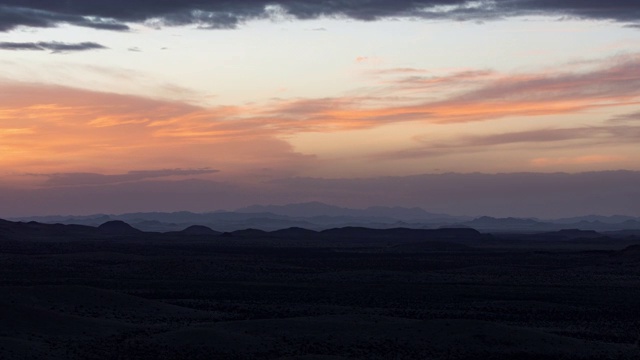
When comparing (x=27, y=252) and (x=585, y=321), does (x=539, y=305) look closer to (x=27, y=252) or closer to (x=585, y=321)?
(x=585, y=321)

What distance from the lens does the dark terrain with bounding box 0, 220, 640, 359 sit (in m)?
36.1

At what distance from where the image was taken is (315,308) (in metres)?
49.7

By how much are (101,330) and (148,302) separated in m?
8.76

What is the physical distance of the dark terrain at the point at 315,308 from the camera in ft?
119

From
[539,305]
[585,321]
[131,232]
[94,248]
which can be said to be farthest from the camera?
[131,232]

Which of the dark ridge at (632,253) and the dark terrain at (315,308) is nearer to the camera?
the dark terrain at (315,308)

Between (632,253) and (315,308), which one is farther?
(632,253)

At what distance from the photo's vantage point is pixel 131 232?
19412cm

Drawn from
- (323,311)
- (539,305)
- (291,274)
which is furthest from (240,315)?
(291,274)

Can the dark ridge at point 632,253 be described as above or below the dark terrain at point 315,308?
above

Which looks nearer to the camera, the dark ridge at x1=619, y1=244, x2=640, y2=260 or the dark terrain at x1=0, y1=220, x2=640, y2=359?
the dark terrain at x1=0, y1=220, x2=640, y2=359

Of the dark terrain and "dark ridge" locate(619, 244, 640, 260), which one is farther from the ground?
"dark ridge" locate(619, 244, 640, 260)

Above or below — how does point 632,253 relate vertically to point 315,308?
above

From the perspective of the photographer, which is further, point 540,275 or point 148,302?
point 540,275
